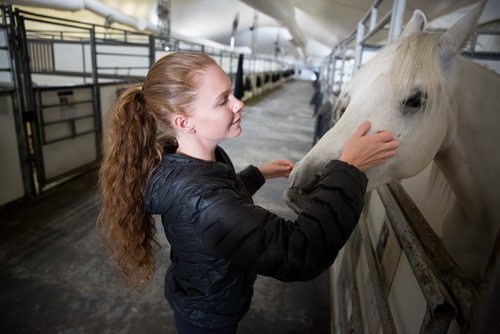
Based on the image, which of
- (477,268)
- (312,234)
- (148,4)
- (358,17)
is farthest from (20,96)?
(148,4)

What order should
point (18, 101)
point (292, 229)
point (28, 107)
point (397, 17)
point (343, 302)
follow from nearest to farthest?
1. point (292, 229)
2. point (397, 17)
3. point (343, 302)
4. point (18, 101)
5. point (28, 107)

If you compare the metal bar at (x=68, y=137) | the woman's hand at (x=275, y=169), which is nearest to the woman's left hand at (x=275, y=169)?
the woman's hand at (x=275, y=169)

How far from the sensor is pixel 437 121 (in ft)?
3.05

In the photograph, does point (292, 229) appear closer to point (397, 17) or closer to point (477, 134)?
point (477, 134)

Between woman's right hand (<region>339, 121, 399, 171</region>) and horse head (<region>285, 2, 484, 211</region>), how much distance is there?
81 millimetres

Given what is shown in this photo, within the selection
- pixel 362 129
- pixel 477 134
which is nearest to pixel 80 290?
pixel 362 129

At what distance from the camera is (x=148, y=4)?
42.3 ft

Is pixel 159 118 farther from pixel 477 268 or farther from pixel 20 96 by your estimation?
pixel 20 96

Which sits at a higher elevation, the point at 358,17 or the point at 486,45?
the point at 358,17

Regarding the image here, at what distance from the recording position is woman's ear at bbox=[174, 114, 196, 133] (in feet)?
2.76

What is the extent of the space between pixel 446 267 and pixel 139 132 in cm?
79

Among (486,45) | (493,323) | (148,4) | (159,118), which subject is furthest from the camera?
(148,4)

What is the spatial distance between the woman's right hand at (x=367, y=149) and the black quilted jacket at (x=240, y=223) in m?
0.05

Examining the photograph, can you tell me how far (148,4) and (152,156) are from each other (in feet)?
46.3
